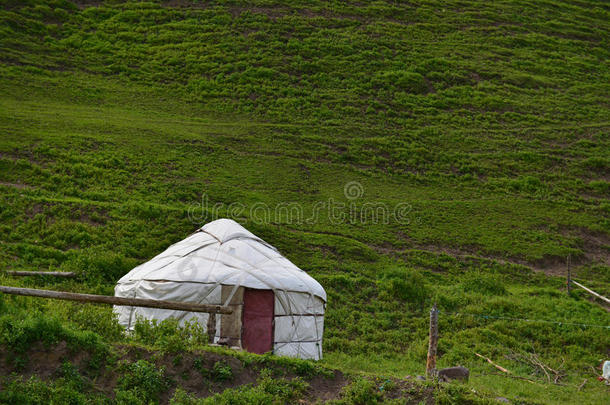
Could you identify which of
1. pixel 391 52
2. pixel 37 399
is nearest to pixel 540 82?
pixel 391 52

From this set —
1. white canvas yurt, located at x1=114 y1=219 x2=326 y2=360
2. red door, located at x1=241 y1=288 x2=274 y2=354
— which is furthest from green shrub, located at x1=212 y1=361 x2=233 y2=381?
red door, located at x1=241 y1=288 x2=274 y2=354

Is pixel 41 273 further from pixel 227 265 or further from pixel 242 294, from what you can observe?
pixel 242 294

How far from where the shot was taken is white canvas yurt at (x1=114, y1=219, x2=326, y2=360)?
11.6 metres

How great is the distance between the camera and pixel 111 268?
1543 centimetres

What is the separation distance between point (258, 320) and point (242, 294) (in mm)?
613

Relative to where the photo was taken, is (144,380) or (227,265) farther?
(227,265)

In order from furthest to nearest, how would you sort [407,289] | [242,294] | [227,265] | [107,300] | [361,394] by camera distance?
1. [407,289]
2. [227,265]
3. [242,294]
4. [107,300]
5. [361,394]

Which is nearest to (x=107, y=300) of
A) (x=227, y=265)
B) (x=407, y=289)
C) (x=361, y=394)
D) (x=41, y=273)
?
(x=361, y=394)

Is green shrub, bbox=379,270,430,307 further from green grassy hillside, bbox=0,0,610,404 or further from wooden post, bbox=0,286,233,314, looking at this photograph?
wooden post, bbox=0,286,233,314

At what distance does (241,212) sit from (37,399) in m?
14.3

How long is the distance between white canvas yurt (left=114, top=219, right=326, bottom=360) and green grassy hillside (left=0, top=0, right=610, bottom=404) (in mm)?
1073

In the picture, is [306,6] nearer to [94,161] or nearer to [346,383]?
[94,161]

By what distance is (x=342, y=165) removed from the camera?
85.8 feet

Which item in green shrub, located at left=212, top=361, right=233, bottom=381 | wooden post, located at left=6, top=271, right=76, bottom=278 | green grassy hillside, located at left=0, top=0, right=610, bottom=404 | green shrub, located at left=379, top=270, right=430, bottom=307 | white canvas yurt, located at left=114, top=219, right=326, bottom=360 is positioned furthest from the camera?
green shrub, located at left=379, top=270, right=430, bottom=307
